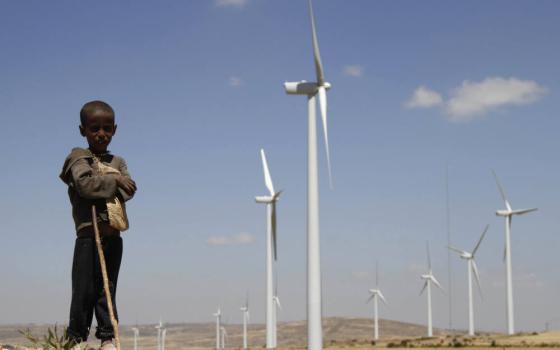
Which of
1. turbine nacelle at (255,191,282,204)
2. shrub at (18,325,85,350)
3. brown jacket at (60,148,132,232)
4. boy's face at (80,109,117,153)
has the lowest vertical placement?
shrub at (18,325,85,350)

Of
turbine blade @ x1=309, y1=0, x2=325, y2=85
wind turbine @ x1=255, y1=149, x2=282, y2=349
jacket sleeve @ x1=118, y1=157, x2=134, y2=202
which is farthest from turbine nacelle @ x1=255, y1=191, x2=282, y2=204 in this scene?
jacket sleeve @ x1=118, y1=157, x2=134, y2=202

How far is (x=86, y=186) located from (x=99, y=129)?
0.83 m

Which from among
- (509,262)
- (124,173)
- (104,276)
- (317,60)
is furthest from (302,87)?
(509,262)

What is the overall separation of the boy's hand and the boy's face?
0.55m

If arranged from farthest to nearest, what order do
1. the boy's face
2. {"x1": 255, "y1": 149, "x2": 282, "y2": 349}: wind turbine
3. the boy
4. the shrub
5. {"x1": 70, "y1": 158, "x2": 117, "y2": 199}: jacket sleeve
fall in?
{"x1": 255, "y1": 149, "x2": 282, "y2": 349}: wind turbine → the boy's face → the boy → {"x1": 70, "y1": 158, "x2": 117, "y2": 199}: jacket sleeve → the shrub

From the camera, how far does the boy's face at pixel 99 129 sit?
9.47m

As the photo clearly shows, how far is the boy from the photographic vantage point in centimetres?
921

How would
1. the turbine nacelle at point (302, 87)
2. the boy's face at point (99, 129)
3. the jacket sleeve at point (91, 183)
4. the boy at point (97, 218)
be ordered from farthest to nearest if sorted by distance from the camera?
the turbine nacelle at point (302, 87) → the boy's face at point (99, 129) → the boy at point (97, 218) → the jacket sleeve at point (91, 183)

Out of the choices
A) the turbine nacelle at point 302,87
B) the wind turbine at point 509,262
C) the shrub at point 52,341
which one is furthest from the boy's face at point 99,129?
the wind turbine at point 509,262

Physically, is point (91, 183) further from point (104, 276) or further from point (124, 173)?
point (104, 276)

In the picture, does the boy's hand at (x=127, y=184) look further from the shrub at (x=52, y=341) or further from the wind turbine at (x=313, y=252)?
the wind turbine at (x=313, y=252)

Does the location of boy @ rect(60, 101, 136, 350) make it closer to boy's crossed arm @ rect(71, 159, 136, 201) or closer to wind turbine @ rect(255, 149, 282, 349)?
boy's crossed arm @ rect(71, 159, 136, 201)

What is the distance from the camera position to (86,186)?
9.08 meters

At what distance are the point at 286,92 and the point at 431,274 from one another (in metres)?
117
